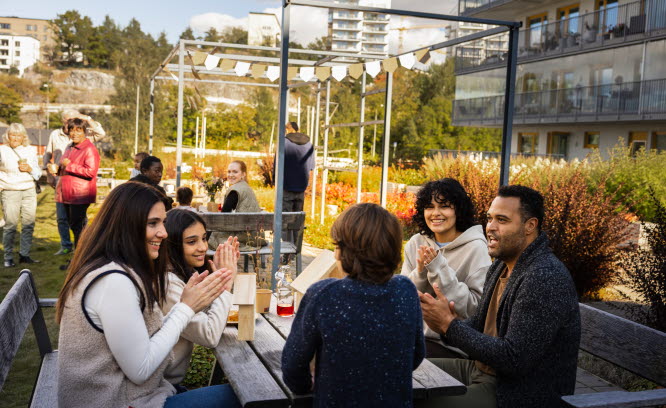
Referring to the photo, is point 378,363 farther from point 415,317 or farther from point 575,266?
point 575,266

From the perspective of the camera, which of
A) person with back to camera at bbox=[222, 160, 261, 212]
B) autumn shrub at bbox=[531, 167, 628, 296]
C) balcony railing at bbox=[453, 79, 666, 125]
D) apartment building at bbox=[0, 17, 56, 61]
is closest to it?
autumn shrub at bbox=[531, 167, 628, 296]

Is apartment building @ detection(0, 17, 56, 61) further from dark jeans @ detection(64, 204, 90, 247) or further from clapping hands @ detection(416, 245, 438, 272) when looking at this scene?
clapping hands @ detection(416, 245, 438, 272)

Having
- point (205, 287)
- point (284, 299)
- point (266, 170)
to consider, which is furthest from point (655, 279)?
point (266, 170)

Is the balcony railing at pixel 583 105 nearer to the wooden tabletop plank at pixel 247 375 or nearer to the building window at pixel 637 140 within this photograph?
the building window at pixel 637 140

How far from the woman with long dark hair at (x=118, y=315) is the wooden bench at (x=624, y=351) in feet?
4.76

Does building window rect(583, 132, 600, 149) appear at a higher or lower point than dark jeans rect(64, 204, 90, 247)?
higher

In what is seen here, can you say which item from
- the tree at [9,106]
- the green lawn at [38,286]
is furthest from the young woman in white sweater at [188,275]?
the tree at [9,106]

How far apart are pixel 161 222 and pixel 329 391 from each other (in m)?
0.91

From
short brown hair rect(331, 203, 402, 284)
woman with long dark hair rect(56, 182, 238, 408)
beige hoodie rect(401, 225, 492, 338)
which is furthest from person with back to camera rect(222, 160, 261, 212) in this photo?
short brown hair rect(331, 203, 402, 284)

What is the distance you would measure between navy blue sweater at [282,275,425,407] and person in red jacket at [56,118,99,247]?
5823 mm

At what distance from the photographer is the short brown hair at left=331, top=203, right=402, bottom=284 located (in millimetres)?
1858

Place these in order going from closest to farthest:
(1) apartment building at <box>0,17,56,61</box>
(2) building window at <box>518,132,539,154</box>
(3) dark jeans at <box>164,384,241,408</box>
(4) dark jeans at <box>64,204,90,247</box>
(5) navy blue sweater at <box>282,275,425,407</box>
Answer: (5) navy blue sweater at <box>282,275,425,407</box> < (3) dark jeans at <box>164,384,241,408</box> < (4) dark jeans at <box>64,204,90,247</box> < (2) building window at <box>518,132,539,154</box> < (1) apartment building at <box>0,17,56,61</box>

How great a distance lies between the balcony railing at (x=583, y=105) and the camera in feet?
68.2

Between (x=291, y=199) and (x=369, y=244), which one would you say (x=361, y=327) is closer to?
(x=369, y=244)
